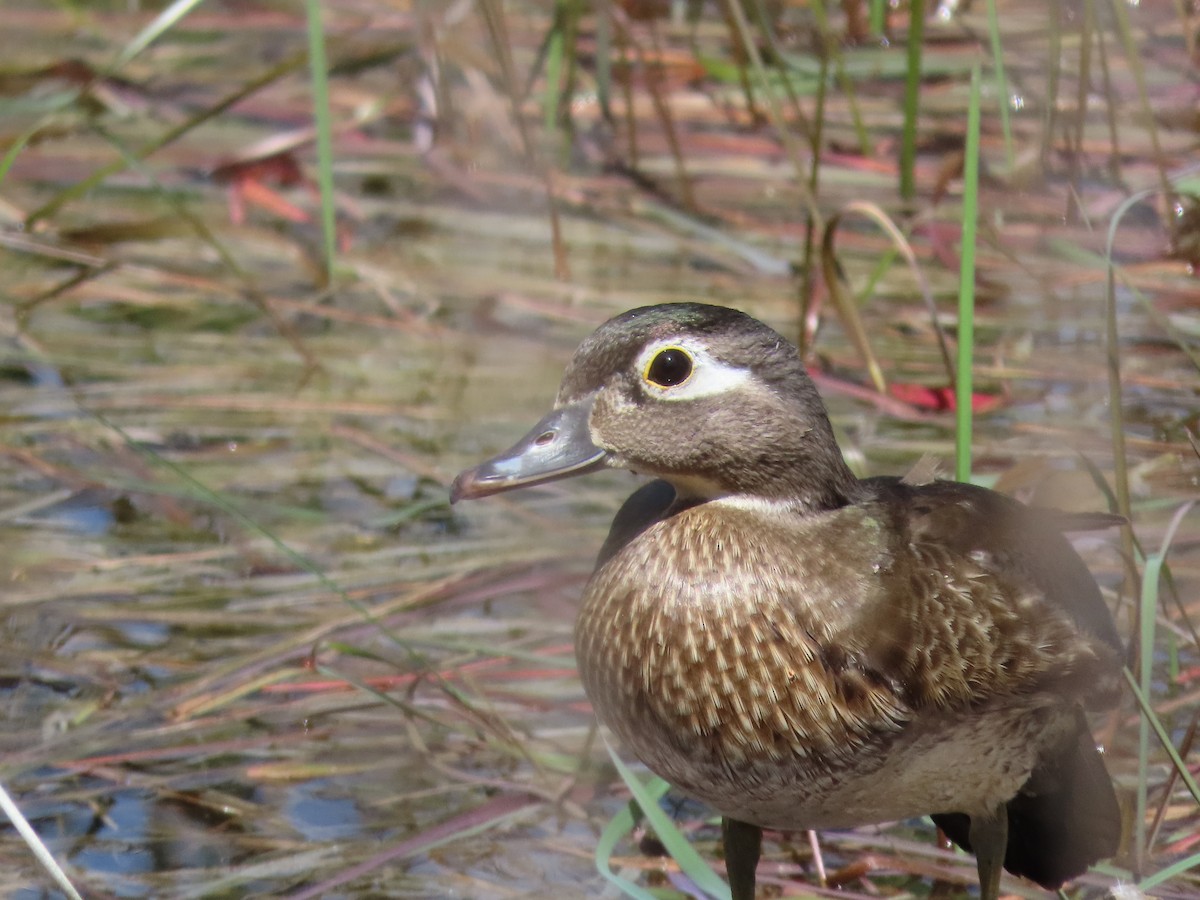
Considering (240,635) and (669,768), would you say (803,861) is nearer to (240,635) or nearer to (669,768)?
(669,768)

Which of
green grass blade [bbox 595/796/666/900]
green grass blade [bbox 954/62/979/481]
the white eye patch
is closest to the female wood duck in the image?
the white eye patch

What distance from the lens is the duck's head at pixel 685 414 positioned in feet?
8.41

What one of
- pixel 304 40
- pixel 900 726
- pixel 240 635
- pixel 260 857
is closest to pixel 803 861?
pixel 900 726

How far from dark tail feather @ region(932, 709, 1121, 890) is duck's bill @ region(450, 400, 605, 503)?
870 mm

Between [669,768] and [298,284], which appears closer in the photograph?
[669,768]

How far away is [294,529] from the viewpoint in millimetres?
3938

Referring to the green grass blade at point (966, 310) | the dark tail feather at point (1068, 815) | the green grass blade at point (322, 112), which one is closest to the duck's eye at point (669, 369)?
the green grass blade at point (966, 310)

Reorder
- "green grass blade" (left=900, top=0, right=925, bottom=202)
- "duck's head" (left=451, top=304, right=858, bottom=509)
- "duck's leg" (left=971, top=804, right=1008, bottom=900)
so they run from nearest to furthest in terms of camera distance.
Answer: "duck's head" (left=451, top=304, right=858, bottom=509), "duck's leg" (left=971, top=804, right=1008, bottom=900), "green grass blade" (left=900, top=0, right=925, bottom=202)

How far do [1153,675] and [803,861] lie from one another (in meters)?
0.89

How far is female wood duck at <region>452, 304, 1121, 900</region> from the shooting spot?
2.44 m

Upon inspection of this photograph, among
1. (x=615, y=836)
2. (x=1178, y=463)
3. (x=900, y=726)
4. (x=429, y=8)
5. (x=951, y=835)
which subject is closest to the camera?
(x=900, y=726)

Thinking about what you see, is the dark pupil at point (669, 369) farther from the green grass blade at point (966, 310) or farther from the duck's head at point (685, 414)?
the green grass blade at point (966, 310)

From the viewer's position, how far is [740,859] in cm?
276

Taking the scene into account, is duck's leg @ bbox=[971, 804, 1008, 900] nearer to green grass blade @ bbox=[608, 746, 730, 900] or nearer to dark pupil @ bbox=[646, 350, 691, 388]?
green grass blade @ bbox=[608, 746, 730, 900]
